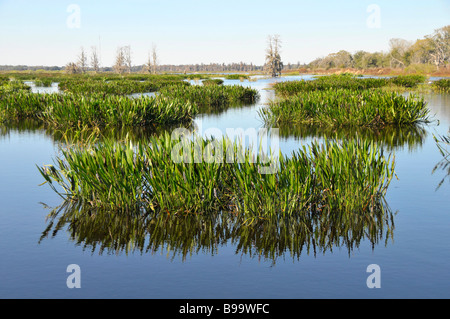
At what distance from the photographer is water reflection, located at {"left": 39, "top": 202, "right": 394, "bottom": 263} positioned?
8.38m

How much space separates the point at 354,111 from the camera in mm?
23047

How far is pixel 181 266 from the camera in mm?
7637

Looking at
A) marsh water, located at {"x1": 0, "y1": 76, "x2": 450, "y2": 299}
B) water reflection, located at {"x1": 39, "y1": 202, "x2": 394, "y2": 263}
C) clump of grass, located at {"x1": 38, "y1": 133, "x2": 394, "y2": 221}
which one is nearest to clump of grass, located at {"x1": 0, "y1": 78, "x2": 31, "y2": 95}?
clump of grass, located at {"x1": 38, "y1": 133, "x2": 394, "y2": 221}

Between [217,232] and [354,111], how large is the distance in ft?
50.9

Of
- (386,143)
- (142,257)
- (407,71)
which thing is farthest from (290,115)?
(407,71)

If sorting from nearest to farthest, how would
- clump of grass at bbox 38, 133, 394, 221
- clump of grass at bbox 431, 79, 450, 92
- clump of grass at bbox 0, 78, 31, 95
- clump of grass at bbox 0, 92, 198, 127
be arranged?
clump of grass at bbox 38, 133, 394, 221 < clump of grass at bbox 0, 92, 198, 127 < clump of grass at bbox 0, 78, 31, 95 < clump of grass at bbox 431, 79, 450, 92

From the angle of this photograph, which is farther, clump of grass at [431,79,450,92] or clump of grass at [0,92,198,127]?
clump of grass at [431,79,450,92]

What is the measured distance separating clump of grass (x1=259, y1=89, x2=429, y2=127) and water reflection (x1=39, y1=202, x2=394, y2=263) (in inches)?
527

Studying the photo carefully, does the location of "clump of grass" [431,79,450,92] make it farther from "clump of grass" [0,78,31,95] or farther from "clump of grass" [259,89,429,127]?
"clump of grass" [0,78,31,95]

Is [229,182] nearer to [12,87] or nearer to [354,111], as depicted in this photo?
[354,111]

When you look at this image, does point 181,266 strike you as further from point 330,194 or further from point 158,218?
point 330,194

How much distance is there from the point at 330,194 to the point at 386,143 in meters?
10.4

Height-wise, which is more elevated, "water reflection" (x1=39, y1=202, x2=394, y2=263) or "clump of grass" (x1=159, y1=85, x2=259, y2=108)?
"clump of grass" (x1=159, y1=85, x2=259, y2=108)

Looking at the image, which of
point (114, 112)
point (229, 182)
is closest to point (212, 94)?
point (114, 112)
